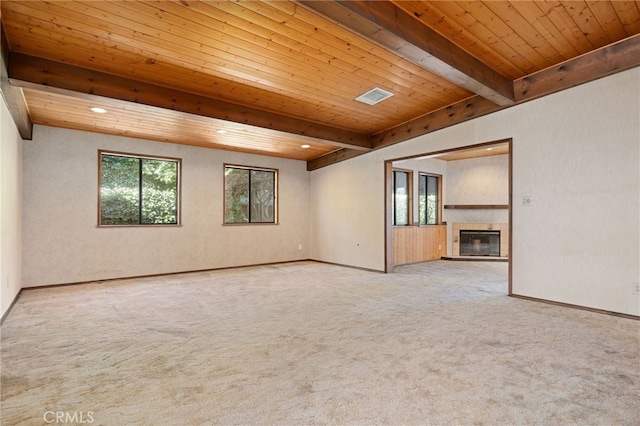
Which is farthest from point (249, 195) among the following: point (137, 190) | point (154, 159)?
point (137, 190)

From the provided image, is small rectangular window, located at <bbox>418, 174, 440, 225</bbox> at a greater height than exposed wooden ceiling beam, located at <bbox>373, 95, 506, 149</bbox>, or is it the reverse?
exposed wooden ceiling beam, located at <bbox>373, 95, 506, 149</bbox>

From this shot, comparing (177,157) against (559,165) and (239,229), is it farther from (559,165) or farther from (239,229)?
(559,165)

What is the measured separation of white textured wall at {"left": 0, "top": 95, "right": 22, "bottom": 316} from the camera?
3535 millimetres

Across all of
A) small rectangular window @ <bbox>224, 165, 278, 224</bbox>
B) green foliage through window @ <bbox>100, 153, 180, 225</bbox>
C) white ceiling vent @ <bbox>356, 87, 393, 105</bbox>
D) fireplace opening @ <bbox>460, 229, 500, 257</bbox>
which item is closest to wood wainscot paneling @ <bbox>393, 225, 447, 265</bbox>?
fireplace opening @ <bbox>460, 229, 500, 257</bbox>

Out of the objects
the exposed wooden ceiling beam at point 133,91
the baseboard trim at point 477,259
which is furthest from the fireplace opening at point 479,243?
the exposed wooden ceiling beam at point 133,91

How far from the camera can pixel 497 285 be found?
536cm

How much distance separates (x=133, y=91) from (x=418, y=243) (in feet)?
22.0

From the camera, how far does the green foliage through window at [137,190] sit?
5922 mm

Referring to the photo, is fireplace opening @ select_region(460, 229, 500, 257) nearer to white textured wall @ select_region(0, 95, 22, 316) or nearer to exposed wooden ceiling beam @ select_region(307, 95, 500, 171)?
exposed wooden ceiling beam @ select_region(307, 95, 500, 171)

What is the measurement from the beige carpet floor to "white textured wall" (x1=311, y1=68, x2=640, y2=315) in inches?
16.3

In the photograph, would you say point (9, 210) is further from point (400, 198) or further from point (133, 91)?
point (400, 198)

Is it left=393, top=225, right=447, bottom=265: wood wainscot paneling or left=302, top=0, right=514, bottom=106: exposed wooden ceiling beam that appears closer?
left=302, top=0, right=514, bottom=106: exposed wooden ceiling beam

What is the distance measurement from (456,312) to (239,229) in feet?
16.3

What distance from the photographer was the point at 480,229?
8.56 m
